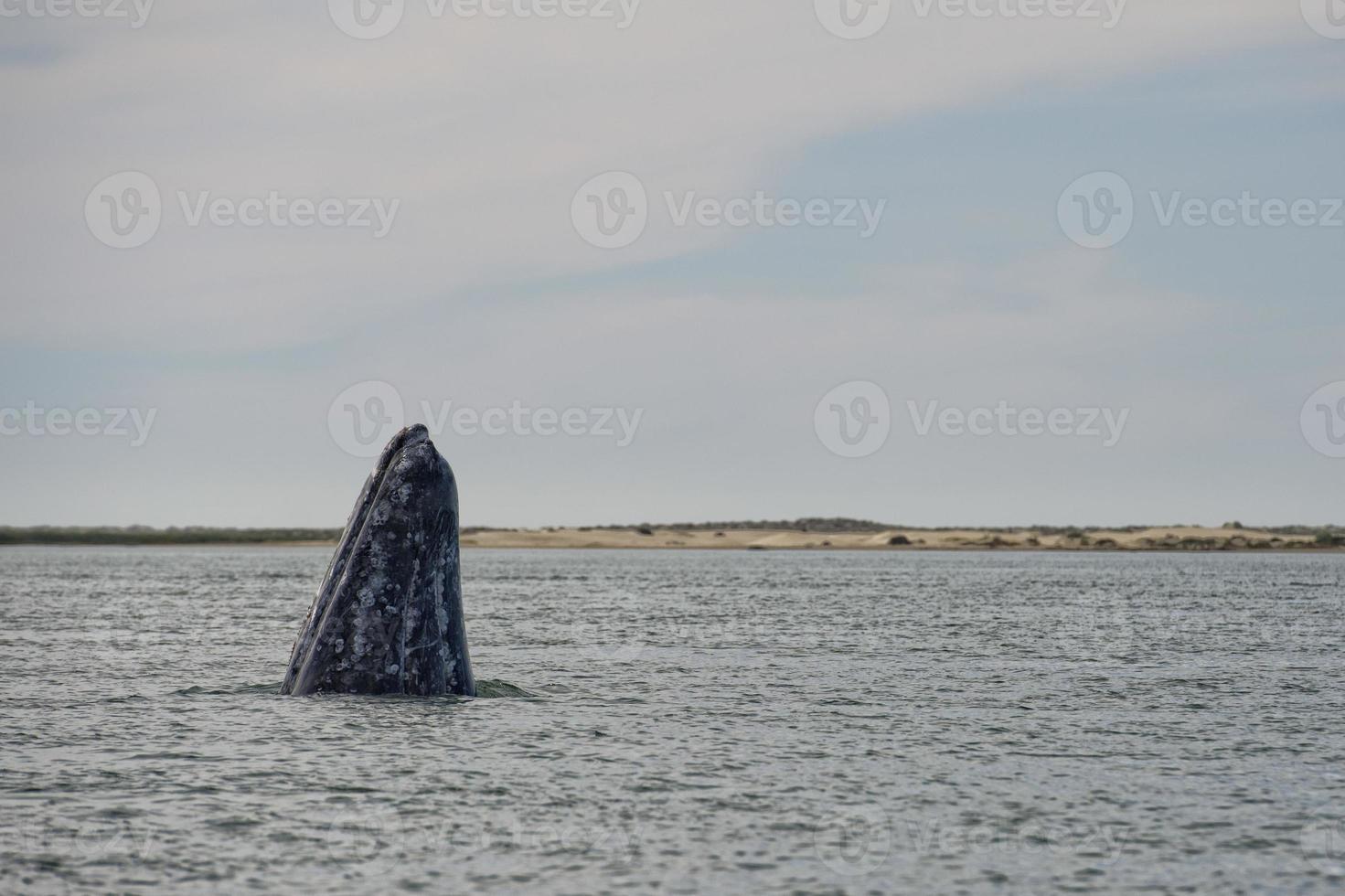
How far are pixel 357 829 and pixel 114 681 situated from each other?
10865mm

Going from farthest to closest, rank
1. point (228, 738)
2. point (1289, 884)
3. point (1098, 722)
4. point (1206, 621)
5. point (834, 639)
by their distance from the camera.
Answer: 1. point (1206, 621)
2. point (834, 639)
3. point (1098, 722)
4. point (228, 738)
5. point (1289, 884)

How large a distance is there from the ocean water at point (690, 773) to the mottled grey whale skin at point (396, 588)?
37cm

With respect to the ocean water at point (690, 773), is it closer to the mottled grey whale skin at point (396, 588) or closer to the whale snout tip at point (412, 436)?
the mottled grey whale skin at point (396, 588)

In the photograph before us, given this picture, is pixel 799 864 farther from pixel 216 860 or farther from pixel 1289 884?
pixel 216 860

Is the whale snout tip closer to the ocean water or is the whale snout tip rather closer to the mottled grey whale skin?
the mottled grey whale skin

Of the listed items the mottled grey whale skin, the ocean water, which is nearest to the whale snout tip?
the mottled grey whale skin

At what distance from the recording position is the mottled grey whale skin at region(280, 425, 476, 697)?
48.8 feet

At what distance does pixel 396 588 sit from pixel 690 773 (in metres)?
4.16

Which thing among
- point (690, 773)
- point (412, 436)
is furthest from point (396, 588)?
point (690, 773)

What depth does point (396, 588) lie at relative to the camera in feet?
48.6

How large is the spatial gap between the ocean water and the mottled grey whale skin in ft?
1.23

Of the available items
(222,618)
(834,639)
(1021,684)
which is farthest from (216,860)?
(222,618)

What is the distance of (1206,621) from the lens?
118 feet

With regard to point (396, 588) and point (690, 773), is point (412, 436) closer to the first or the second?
point (396, 588)
